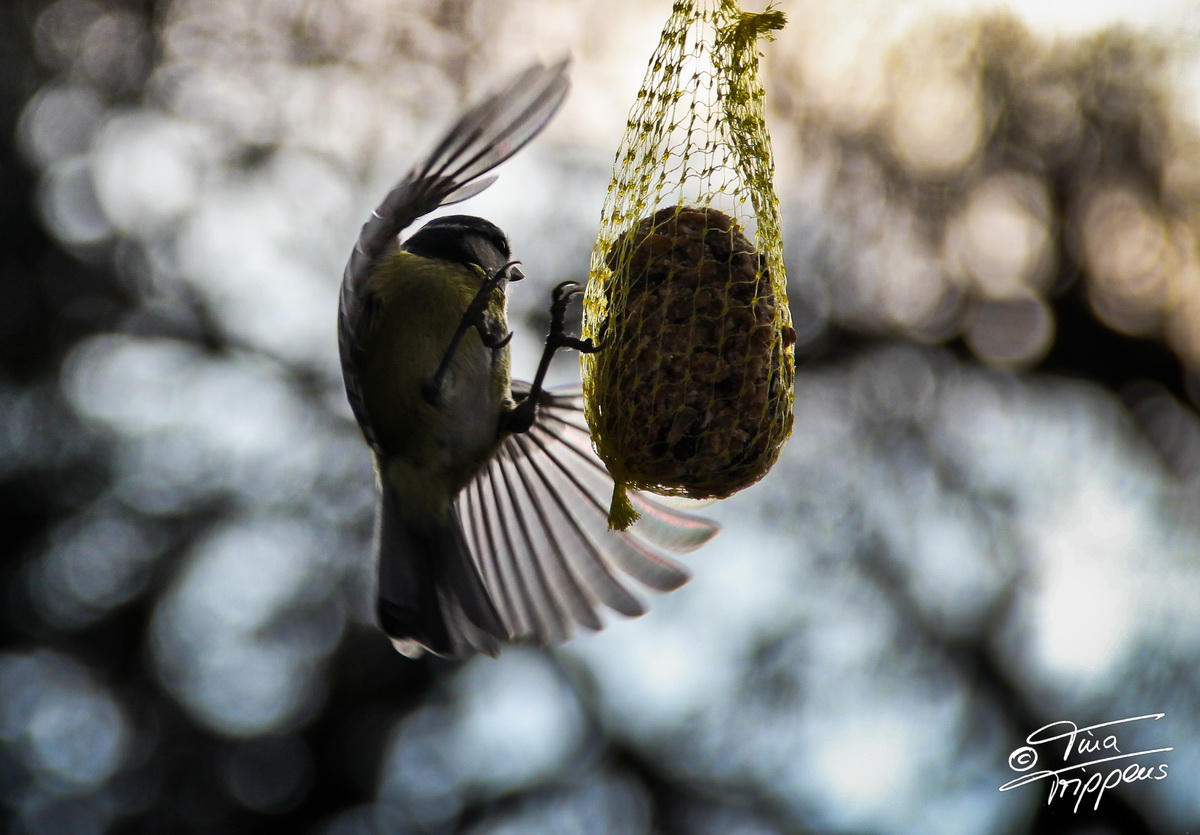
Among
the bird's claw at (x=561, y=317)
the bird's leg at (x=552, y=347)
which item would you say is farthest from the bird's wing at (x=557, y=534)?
the bird's claw at (x=561, y=317)

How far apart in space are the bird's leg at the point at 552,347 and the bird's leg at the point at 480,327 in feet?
0.44

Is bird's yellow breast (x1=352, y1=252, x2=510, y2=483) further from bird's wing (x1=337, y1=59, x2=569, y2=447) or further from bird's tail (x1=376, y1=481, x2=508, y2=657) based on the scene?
bird's tail (x1=376, y1=481, x2=508, y2=657)

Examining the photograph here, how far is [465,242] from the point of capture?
3.08 m

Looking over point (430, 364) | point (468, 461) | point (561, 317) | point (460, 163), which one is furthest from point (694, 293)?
point (468, 461)

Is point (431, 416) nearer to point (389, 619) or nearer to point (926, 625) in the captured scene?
point (389, 619)

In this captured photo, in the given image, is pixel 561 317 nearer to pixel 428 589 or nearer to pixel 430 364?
pixel 430 364

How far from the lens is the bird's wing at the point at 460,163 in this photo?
88.4 inches

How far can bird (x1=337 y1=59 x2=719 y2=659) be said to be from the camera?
2881mm

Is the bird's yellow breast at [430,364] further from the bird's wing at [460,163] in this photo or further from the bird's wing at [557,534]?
the bird's wing at [557,534]

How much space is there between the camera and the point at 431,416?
3057mm

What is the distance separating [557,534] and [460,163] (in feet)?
4.84

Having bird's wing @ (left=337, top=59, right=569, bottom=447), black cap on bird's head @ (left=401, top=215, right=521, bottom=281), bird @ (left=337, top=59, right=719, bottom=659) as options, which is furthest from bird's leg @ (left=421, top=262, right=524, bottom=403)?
bird's wing @ (left=337, top=59, right=569, bottom=447)

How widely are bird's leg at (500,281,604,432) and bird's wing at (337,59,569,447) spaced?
39 cm

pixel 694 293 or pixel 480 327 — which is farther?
pixel 480 327
